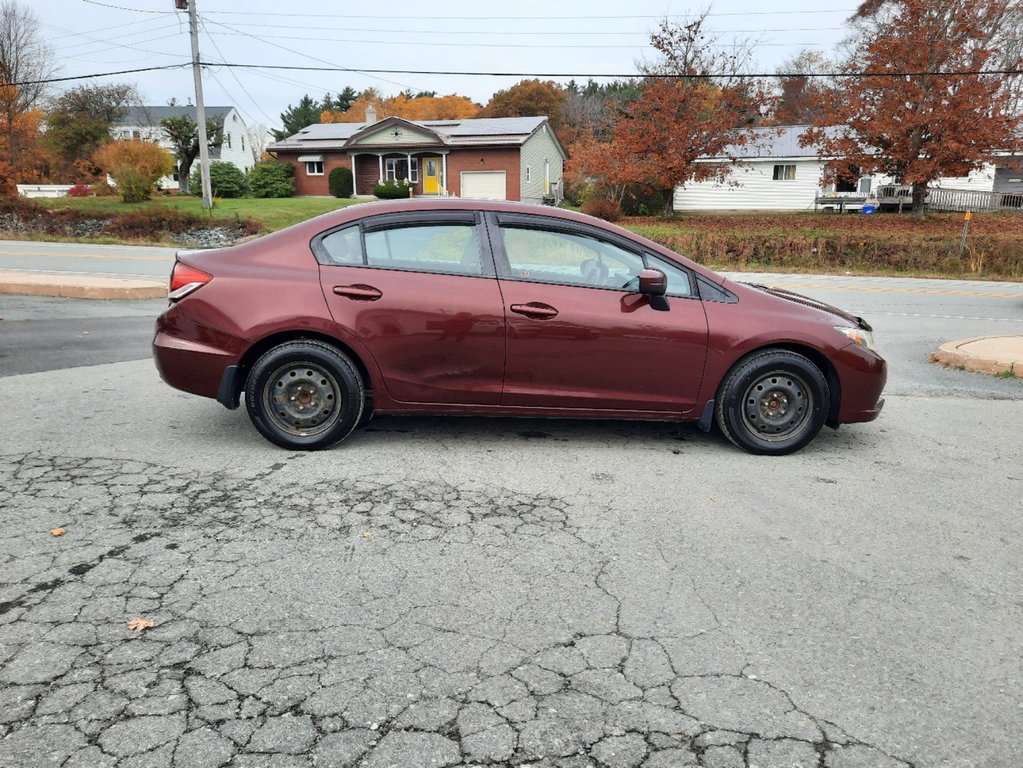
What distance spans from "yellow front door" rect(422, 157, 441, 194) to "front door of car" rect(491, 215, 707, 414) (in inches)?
1728

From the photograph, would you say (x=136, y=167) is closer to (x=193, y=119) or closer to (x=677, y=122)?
(x=677, y=122)

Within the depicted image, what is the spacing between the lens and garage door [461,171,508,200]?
152 ft

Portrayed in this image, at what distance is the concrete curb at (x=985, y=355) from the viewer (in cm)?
843

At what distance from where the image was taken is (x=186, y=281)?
5156 mm

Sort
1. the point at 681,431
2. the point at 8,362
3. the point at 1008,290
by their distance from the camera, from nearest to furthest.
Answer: the point at 681,431 < the point at 8,362 < the point at 1008,290

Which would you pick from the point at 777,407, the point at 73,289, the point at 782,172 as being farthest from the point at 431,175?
the point at 777,407

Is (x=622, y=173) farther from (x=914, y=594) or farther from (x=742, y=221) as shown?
(x=914, y=594)

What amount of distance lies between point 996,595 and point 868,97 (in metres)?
33.6

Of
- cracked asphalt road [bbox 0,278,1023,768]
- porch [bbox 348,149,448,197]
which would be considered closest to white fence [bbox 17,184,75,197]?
porch [bbox 348,149,448,197]

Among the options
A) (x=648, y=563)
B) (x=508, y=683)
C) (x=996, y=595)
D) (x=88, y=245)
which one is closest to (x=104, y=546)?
(x=508, y=683)

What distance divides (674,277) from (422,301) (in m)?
1.72

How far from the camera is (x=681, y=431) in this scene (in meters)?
5.98

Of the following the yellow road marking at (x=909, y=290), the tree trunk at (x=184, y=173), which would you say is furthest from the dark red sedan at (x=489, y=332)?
the tree trunk at (x=184, y=173)

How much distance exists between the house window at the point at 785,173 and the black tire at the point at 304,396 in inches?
1790
